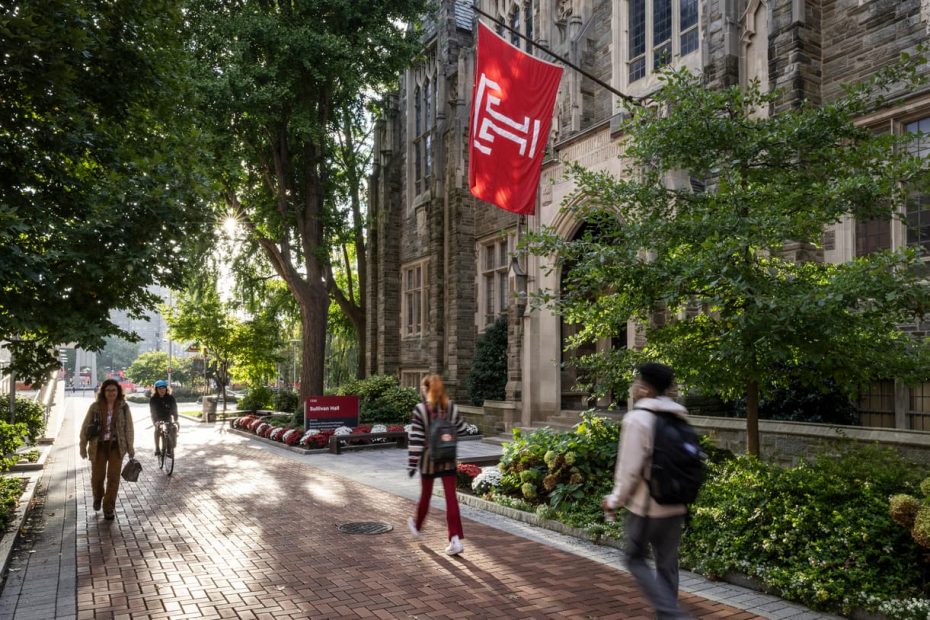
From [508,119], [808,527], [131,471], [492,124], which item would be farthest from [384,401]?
[808,527]

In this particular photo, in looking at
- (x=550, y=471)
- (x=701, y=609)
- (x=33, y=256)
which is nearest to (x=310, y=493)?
(x=550, y=471)

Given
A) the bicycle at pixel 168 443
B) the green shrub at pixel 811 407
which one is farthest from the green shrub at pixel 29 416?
the green shrub at pixel 811 407

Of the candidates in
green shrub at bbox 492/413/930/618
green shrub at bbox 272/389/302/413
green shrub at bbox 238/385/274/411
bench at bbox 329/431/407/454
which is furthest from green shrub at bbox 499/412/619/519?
green shrub at bbox 238/385/274/411

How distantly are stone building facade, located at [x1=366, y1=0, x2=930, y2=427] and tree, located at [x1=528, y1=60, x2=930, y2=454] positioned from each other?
73cm

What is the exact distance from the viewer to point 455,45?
2456 centimetres

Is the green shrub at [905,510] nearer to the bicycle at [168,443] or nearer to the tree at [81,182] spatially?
the tree at [81,182]

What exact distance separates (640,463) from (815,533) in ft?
9.40

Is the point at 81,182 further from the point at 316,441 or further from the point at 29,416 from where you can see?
the point at 29,416

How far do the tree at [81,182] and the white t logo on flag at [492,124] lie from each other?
6.00 meters

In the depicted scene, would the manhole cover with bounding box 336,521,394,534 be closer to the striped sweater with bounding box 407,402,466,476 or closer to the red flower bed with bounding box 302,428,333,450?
the striped sweater with bounding box 407,402,466,476

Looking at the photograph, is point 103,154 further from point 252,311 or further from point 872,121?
point 252,311

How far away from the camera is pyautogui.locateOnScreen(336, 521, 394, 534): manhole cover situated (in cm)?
814

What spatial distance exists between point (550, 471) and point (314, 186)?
16743mm

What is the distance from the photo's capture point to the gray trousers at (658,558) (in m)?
4.11
